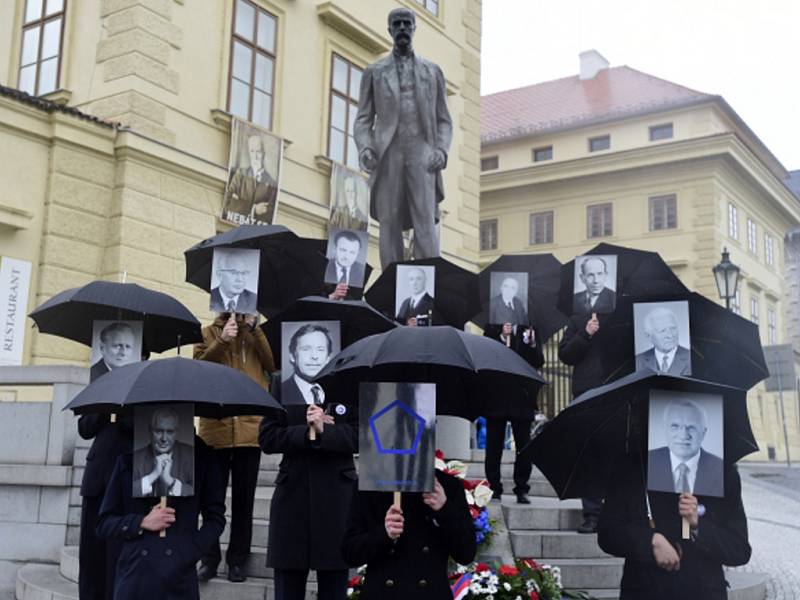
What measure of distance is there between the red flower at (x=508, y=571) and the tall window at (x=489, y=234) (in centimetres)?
3807

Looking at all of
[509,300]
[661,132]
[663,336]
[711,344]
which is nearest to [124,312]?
[663,336]

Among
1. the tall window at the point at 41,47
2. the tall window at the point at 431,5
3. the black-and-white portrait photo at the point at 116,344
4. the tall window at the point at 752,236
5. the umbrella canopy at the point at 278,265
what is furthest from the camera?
the tall window at the point at 752,236

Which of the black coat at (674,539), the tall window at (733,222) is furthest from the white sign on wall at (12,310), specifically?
the tall window at (733,222)

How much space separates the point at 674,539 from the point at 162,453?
7.33 ft

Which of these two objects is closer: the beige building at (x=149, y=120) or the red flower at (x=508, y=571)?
the red flower at (x=508, y=571)

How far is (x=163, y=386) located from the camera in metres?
4.29

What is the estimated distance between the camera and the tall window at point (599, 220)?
4106cm

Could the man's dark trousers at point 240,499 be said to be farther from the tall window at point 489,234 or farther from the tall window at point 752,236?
the tall window at point 752,236

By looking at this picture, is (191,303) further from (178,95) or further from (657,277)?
(657,277)

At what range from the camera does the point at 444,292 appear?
24.7 feet

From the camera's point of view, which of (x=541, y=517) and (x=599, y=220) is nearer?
(x=541, y=517)

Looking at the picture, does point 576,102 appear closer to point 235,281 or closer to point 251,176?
point 251,176

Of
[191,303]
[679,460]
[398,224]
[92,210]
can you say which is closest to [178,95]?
[92,210]

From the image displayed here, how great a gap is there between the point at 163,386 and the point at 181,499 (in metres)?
0.60
